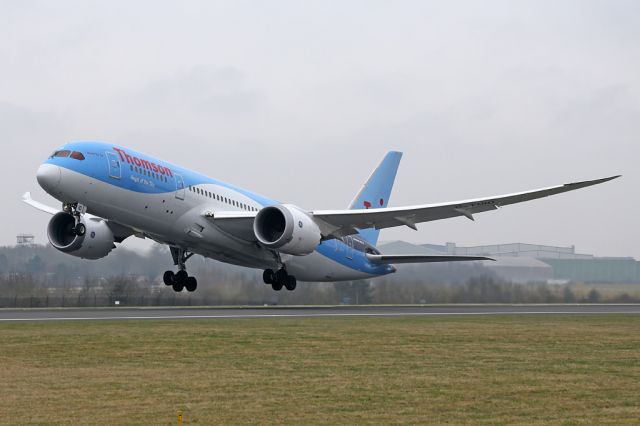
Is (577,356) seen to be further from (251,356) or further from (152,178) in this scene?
(152,178)

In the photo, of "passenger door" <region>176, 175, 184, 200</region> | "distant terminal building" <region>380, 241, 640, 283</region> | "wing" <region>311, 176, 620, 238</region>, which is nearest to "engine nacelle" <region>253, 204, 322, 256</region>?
"wing" <region>311, 176, 620, 238</region>

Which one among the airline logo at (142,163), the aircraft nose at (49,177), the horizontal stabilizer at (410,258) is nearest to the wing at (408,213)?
the horizontal stabilizer at (410,258)

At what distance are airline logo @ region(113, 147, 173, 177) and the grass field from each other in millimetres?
6741

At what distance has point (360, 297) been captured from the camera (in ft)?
166

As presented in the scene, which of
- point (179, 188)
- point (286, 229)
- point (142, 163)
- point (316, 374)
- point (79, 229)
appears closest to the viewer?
A: point (316, 374)

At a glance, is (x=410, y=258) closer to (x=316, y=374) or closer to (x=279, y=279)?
(x=279, y=279)

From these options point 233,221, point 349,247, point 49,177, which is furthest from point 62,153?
point 349,247

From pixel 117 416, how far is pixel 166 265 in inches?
1320

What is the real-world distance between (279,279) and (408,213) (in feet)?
22.4

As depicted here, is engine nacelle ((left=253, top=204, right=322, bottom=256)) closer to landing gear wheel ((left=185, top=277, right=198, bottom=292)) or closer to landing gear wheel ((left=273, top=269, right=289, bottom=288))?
landing gear wheel ((left=273, top=269, right=289, bottom=288))

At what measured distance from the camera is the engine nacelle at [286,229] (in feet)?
121

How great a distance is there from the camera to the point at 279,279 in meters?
40.9

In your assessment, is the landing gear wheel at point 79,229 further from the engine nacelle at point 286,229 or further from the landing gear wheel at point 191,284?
the landing gear wheel at point 191,284

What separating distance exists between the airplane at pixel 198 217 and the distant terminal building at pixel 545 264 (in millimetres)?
6829
